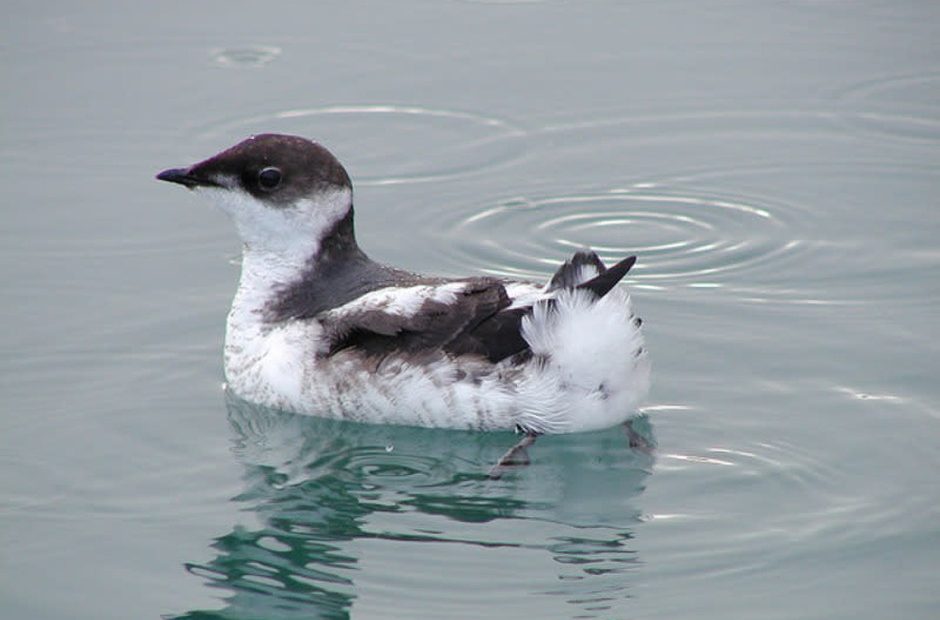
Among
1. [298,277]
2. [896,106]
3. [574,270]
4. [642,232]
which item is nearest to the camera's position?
[574,270]

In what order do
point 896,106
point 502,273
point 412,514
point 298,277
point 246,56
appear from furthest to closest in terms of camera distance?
point 246,56 → point 896,106 → point 502,273 → point 298,277 → point 412,514

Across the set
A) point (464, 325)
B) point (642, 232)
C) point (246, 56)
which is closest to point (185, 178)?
point (464, 325)

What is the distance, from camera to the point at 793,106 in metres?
11.5

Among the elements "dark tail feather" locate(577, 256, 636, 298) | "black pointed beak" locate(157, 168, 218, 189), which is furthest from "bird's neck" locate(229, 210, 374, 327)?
"dark tail feather" locate(577, 256, 636, 298)

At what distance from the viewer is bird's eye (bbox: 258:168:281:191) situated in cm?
823

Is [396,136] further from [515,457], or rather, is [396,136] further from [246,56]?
[515,457]

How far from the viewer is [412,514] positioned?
7.08 metres

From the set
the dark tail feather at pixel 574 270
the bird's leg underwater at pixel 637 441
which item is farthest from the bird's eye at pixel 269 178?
the bird's leg underwater at pixel 637 441

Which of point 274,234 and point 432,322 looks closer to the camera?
point 432,322

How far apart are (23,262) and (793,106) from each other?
5177 millimetres

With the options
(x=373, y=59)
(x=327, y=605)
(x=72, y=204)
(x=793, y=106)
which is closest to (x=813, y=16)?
(x=793, y=106)

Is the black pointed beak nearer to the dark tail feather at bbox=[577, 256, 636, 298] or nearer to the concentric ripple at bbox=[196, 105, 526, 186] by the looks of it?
the dark tail feather at bbox=[577, 256, 636, 298]

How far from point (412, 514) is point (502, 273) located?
8.43 feet

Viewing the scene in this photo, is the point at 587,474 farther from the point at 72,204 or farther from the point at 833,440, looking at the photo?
the point at 72,204
